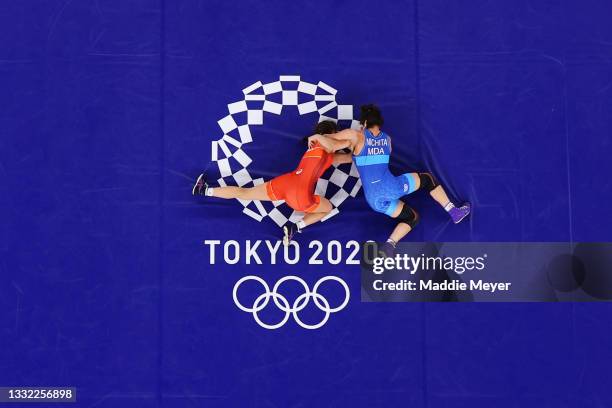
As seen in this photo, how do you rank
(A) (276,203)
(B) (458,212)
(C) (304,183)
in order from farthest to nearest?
(A) (276,203) < (B) (458,212) < (C) (304,183)

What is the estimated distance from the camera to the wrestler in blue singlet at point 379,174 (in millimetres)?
5109

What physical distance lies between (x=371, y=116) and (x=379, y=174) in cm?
50

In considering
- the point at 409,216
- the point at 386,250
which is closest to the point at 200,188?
the point at 386,250

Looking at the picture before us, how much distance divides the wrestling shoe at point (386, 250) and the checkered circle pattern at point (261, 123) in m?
0.52

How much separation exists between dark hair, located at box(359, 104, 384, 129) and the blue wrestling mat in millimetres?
255

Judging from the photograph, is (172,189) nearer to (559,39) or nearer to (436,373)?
(436,373)

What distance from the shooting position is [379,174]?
16.8ft

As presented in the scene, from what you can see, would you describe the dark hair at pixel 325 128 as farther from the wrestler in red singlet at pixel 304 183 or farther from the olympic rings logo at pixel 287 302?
the olympic rings logo at pixel 287 302

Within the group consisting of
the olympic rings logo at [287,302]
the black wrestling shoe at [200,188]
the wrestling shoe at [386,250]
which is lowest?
the olympic rings logo at [287,302]

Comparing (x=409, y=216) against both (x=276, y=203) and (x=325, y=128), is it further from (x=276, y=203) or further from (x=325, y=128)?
(x=276, y=203)

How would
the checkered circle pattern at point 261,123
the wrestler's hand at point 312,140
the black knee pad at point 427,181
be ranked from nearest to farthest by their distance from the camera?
the wrestler's hand at point 312,140 < the black knee pad at point 427,181 < the checkered circle pattern at point 261,123

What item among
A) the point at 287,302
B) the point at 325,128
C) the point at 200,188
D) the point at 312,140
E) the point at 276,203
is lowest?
the point at 287,302

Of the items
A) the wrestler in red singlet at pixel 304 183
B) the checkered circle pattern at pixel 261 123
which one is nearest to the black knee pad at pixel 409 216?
the checkered circle pattern at pixel 261 123

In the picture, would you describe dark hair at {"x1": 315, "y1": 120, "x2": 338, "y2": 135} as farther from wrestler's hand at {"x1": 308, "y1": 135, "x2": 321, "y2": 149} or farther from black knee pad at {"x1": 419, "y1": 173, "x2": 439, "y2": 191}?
black knee pad at {"x1": 419, "y1": 173, "x2": 439, "y2": 191}
